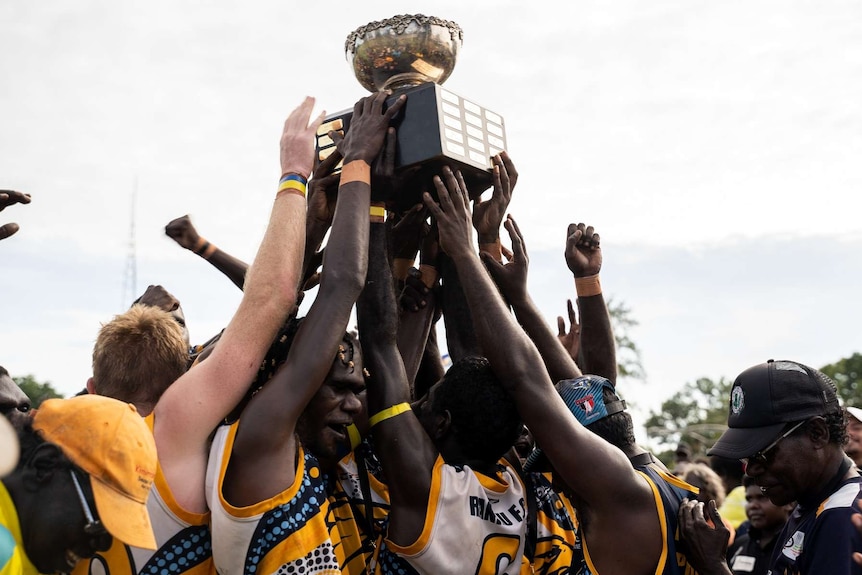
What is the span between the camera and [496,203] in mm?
4320

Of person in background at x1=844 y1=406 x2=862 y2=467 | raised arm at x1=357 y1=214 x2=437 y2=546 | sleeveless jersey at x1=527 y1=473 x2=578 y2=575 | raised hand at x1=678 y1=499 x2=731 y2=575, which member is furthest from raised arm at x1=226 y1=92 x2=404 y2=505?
person in background at x1=844 y1=406 x2=862 y2=467

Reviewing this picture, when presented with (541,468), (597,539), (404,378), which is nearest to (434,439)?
(404,378)

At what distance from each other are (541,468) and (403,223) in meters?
1.32

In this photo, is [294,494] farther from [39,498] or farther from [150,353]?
[39,498]

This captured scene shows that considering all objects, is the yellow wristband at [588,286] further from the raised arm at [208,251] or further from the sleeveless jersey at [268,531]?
the sleeveless jersey at [268,531]

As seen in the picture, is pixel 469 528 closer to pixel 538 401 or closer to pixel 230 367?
pixel 538 401

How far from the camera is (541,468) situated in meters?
3.74

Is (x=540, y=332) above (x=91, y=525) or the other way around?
above

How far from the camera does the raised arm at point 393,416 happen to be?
3254mm

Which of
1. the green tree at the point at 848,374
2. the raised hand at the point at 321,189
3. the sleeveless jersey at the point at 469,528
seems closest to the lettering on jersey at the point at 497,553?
the sleeveless jersey at the point at 469,528

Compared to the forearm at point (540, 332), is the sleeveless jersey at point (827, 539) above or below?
below

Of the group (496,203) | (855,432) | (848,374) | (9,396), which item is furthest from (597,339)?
(848,374)

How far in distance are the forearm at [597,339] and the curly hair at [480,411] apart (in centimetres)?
125

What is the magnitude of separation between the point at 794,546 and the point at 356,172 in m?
2.32
